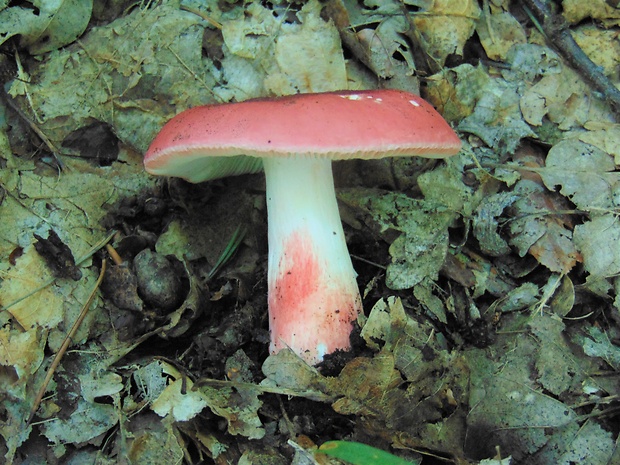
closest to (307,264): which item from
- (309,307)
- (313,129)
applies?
(309,307)

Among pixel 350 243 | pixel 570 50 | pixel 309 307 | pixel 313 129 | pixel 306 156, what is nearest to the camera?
pixel 313 129

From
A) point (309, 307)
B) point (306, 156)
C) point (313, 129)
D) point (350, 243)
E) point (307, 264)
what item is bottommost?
point (350, 243)

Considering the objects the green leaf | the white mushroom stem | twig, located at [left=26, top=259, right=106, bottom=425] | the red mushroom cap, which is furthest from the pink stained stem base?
twig, located at [left=26, top=259, right=106, bottom=425]

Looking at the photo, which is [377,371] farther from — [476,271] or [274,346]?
[476,271]

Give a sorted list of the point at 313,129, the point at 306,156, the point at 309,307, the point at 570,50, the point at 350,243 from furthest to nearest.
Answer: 1. the point at 570,50
2. the point at 350,243
3. the point at 309,307
4. the point at 306,156
5. the point at 313,129

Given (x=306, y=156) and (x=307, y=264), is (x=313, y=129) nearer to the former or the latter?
(x=306, y=156)

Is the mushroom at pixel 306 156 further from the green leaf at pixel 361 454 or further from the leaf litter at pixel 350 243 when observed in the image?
the green leaf at pixel 361 454

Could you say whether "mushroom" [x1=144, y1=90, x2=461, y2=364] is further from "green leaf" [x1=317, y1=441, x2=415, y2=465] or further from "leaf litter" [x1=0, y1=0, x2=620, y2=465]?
"green leaf" [x1=317, y1=441, x2=415, y2=465]
